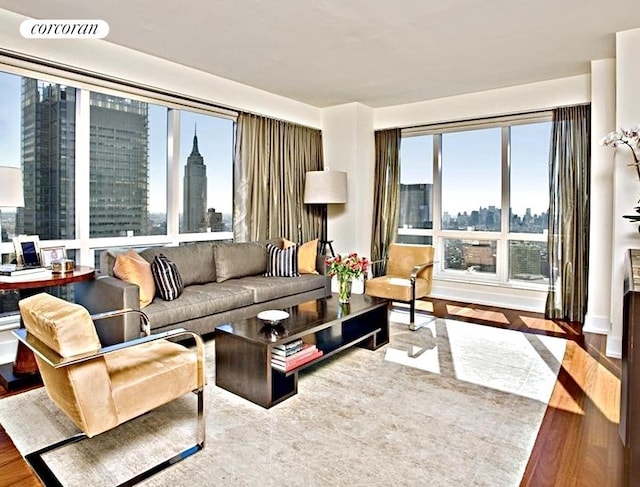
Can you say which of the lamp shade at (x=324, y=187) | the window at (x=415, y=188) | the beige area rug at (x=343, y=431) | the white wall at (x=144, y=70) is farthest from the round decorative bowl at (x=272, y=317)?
the window at (x=415, y=188)

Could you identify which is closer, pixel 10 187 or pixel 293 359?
pixel 293 359

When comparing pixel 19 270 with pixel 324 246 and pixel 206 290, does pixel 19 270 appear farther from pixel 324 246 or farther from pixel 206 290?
pixel 324 246

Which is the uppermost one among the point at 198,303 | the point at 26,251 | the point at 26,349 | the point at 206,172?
the point at 206,172

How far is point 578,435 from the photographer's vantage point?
240 cm

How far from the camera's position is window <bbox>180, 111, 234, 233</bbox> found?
194 inches

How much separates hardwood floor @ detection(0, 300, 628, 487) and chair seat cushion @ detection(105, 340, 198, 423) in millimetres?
560

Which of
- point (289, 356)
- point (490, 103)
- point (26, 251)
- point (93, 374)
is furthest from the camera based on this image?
point (490, 103)

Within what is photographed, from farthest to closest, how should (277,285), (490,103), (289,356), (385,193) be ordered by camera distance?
1. (385,193)
2. (490,103)
3. (277,285)
4. (289,356)

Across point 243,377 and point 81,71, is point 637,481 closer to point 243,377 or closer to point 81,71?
point 243,377

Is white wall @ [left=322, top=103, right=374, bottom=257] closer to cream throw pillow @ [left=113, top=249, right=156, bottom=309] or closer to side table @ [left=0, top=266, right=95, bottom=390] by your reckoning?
cream throw pillow @ [left=113, top=249, right=156, bottom=309]

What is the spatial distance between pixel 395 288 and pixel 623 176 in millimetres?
2302

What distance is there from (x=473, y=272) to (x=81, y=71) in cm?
515

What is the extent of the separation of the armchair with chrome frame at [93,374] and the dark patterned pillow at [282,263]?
2575mm

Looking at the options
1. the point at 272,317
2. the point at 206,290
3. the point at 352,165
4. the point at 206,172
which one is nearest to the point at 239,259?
the point at 206,290
